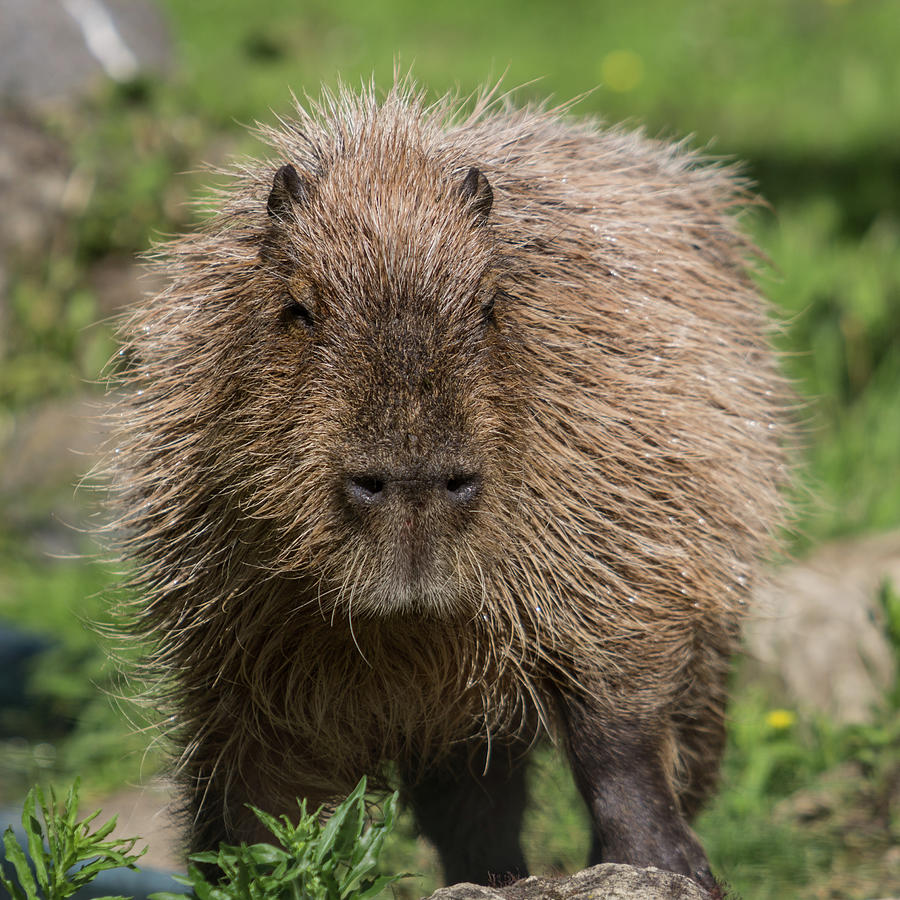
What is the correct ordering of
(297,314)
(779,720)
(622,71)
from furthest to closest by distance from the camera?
(622,71) < (779,720) < (297,314)

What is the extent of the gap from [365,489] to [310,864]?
594 millimetres

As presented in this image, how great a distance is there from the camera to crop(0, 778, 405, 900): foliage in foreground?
208 centimetres

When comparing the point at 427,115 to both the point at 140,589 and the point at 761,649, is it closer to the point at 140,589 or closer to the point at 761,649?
the point at 140,589

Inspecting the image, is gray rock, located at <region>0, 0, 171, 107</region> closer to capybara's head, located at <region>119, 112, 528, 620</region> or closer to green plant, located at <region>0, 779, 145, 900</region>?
capybara's head, located at <region>119, 112, 528, 620</region>

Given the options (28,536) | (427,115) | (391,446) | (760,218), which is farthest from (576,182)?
(760,218)

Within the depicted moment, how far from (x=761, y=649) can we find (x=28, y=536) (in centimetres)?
360

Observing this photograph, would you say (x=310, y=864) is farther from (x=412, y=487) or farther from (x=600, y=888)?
(x=412, y=487)

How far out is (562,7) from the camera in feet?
35.9

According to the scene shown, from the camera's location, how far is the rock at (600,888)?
7.22 ft

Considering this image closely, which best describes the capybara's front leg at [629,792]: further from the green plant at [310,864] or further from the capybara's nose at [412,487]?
the capybara's nose at [412,487]

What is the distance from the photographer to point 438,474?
2123 mm

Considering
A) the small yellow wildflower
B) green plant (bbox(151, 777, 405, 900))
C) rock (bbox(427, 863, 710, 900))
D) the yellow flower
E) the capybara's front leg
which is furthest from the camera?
the small yellow wildflower

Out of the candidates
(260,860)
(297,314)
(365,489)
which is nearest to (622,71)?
(297,314)

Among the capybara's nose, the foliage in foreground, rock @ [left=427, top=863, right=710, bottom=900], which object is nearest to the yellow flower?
rock @ [left=427, top=863, right=710, bottom=900]
